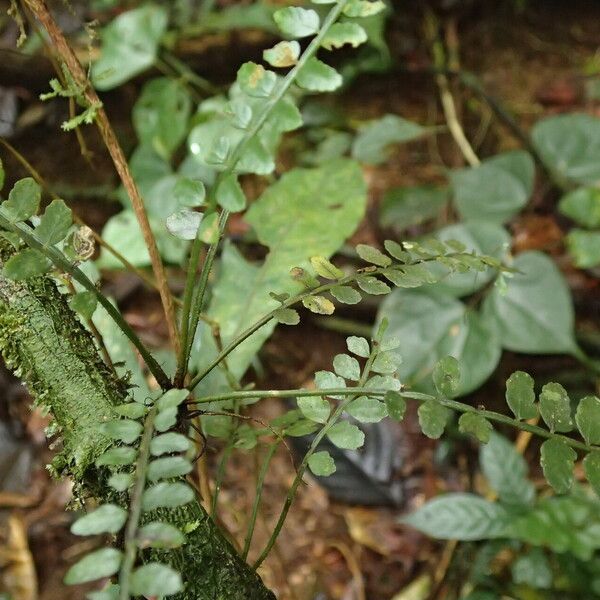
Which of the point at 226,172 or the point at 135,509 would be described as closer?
the point at 135,509

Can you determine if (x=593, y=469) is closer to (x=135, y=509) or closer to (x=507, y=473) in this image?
(x=135, y=509)

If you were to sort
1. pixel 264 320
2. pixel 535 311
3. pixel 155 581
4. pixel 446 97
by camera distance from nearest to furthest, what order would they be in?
pixel 155 581 < pixel 264 320 < pixel 535 311 < pixel 446 97

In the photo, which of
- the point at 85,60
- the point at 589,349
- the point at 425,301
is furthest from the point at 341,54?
the point at 589,349

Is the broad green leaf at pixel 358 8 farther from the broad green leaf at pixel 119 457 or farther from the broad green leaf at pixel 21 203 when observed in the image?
the broad green leaf at pixel 119 457

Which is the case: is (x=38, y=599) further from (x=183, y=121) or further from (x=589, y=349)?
(x=589, y=349)

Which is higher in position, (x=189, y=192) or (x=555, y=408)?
(x=189, y=192)

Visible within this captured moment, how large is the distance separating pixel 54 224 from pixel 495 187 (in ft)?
4.32

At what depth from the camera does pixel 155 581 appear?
458mm

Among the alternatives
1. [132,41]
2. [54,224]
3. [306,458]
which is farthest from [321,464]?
[132,41]

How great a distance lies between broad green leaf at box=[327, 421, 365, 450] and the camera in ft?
2.18

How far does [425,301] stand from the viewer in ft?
5.11

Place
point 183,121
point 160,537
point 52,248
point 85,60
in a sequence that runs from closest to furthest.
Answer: point 160,537 < point 52,248 < point 183,121 < point 85,60

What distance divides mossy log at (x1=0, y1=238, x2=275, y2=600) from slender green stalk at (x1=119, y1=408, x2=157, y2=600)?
0.06 m

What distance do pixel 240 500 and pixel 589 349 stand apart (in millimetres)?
897
